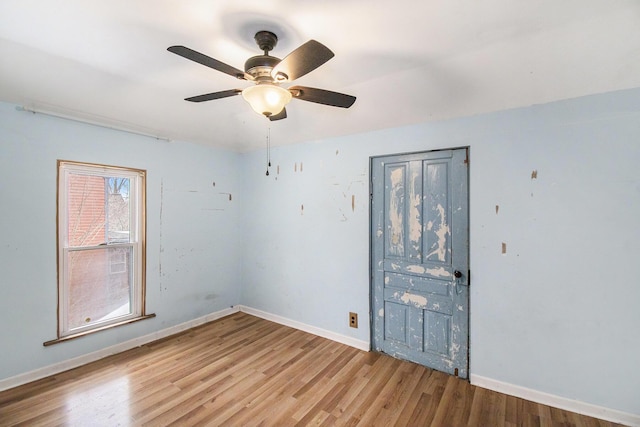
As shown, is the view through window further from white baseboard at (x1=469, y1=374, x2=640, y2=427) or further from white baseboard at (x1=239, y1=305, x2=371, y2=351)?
white baseboard at (x1=469, y1=374, x2=640, y2=427)

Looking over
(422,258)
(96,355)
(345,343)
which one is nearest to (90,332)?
(96,355)

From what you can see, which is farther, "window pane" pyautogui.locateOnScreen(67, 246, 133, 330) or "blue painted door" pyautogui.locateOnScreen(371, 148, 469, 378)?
"window pane" pyautogui.locateOnScreen(67, 246, 133, 330)

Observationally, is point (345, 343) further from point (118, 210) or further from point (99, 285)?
point (118, 210)

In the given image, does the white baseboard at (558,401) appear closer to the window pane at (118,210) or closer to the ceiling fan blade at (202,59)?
the ceiling fan blade at (202,59)

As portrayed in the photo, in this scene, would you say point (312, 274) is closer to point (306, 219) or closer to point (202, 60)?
point (306, 219)

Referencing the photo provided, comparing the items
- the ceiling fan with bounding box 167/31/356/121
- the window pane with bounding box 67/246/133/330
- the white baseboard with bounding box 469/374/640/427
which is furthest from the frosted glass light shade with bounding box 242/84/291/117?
the white baseboard with bounding box 469/374/640/427

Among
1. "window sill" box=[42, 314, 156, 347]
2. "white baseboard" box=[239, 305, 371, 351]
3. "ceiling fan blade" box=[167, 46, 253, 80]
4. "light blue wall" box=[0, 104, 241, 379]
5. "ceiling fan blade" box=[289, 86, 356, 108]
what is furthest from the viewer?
"white baseboard" box=[239, 305, 371, 351]

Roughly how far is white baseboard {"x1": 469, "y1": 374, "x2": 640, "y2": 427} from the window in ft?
11.2

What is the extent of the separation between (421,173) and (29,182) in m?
3.38

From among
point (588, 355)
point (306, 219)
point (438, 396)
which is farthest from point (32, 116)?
point (588, 355)

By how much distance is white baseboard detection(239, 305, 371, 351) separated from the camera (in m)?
2.98

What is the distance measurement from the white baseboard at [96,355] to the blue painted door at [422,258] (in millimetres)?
2215

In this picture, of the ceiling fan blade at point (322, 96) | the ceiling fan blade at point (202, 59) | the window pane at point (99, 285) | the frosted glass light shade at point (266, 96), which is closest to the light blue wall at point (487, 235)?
the window pane at point (99, 285)

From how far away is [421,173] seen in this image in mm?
2633
